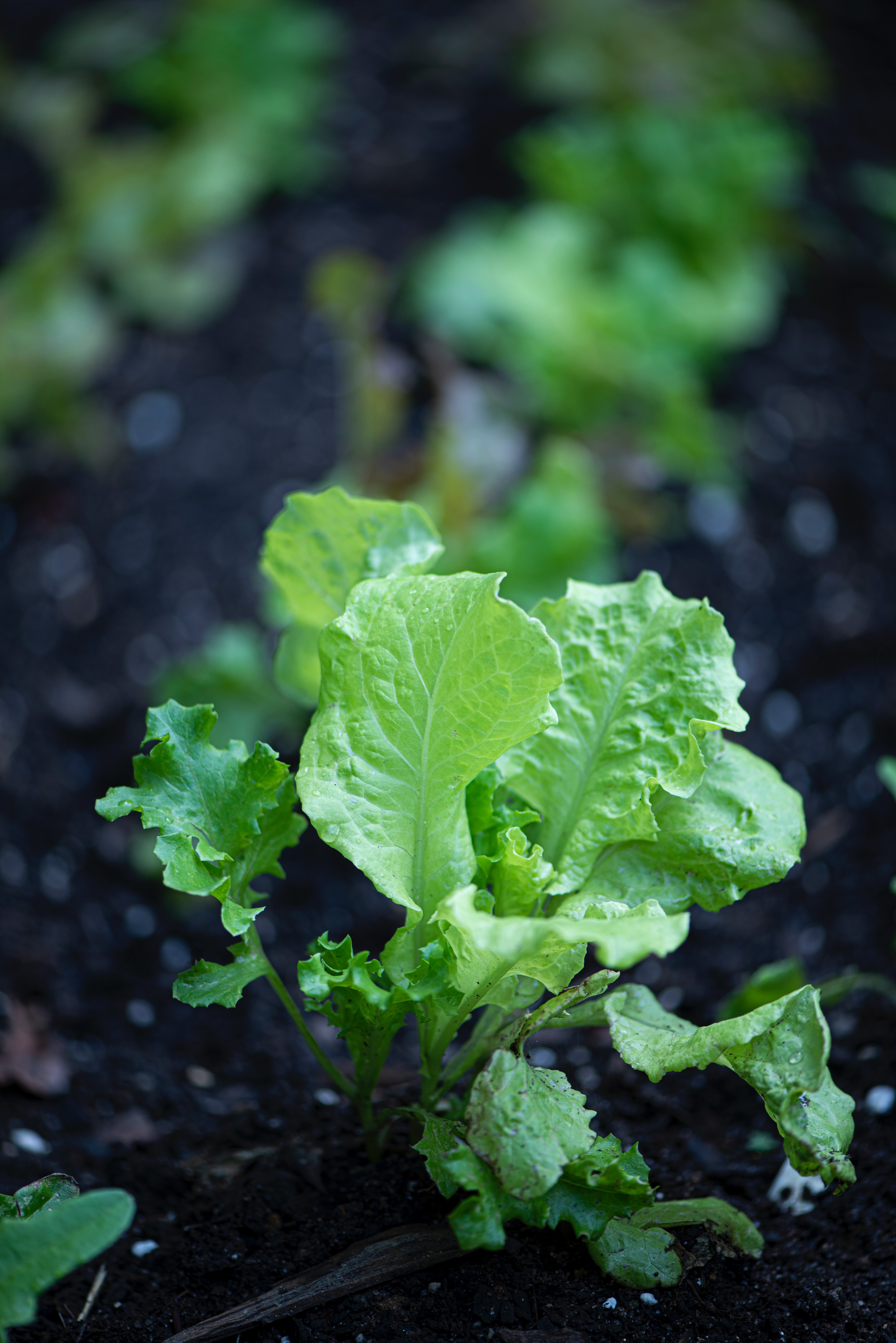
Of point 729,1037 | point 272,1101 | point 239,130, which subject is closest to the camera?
point 729,1037

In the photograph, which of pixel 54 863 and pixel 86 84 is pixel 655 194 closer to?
pixel 86 84

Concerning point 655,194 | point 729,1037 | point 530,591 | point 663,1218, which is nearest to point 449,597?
point 729,1037

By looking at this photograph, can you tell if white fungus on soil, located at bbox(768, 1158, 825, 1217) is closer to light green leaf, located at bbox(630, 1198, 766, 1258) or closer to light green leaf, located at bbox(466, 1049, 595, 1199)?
light green leaf, located at bbox(630, 1198, 766, 1258)

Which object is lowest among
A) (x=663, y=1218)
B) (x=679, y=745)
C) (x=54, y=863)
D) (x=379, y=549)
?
(x=54, y=863)

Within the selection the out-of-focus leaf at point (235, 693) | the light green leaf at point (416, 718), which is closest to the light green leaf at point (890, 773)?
the light green leaf at point (416, 718)

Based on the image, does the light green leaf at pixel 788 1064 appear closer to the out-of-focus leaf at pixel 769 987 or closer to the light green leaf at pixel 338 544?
the out-of-focus leaf at pixel 769 987

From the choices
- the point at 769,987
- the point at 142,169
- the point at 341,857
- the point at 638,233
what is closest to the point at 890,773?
the point at 769,987

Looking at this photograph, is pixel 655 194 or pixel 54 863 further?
pixel 655 194
